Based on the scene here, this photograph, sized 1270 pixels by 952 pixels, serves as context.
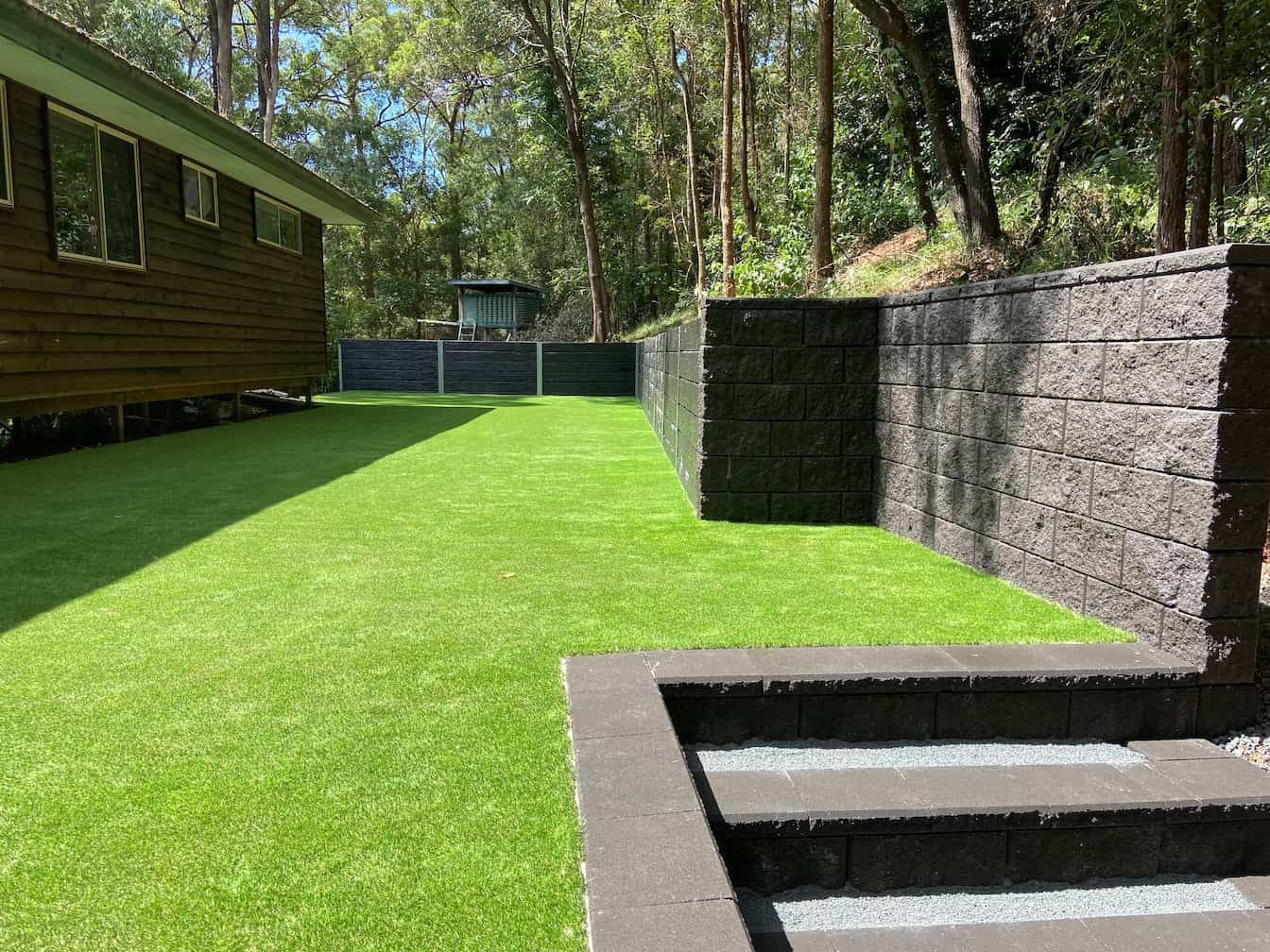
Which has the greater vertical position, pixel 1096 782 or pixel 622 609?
pixel 622 609

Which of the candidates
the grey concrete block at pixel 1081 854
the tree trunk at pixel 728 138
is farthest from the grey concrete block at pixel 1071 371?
the tree trunk at pixel 728 138

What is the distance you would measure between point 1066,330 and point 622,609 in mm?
2006

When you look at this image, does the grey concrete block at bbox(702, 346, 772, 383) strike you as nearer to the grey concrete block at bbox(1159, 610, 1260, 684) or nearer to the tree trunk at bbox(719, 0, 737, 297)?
the grey concrete block at bbox(1159, 610, 1260, 684)

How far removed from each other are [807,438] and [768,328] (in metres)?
0.68

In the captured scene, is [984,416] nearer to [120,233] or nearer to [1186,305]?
[1186,305]

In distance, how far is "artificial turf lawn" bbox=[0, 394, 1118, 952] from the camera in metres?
1.61

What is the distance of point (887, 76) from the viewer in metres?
9.97

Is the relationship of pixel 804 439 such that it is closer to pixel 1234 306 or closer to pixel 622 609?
pixel 622 609

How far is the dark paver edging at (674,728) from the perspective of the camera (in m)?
1.52

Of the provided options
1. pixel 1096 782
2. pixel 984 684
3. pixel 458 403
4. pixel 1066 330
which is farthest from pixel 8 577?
pixel 458 403

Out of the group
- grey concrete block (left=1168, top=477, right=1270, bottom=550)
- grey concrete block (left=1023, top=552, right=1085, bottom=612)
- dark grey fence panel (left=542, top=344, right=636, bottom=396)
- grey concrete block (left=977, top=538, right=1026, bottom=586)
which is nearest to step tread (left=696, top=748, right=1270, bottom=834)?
grey concrete block (left=1168, top=477, right=1270, bottom=550)

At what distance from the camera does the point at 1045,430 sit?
11.0 ft

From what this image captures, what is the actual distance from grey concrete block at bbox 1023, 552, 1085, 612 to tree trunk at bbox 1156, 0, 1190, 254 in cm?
353

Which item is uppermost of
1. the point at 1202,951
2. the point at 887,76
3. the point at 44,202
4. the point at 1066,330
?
the point at 887,76
